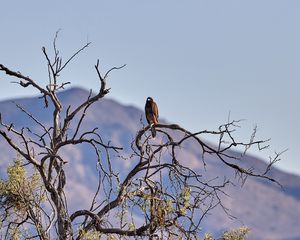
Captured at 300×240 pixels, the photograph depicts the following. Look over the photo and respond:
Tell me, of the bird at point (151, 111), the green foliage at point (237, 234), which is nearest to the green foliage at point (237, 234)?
the green foliage at point (237, 234)

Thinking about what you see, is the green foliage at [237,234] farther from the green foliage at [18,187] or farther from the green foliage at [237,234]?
the green foliage at [18,187]

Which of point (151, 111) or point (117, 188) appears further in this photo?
point (151, 111)

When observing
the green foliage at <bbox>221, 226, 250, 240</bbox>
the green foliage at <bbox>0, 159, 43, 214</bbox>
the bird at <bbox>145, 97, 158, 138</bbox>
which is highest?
the bird at <bbox>145, 97, 158, 138</bbox>

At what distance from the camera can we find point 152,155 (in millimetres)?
17375

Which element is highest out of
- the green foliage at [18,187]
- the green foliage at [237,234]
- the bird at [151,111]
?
the bird at [151,111]

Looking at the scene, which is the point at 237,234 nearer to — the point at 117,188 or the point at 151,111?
the point at 117,188

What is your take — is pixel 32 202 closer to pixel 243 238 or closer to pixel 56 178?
pixel 56 178

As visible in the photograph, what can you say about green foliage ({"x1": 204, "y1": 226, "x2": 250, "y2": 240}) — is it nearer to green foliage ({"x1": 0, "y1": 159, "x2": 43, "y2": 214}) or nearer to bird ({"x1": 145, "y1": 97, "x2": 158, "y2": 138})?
green foliage ({"x1": 0, "y1": 159, "x2": 43, "y2": 214})

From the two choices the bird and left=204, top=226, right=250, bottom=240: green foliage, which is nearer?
left=204, top=226, right=250, bottom=240: green foliage

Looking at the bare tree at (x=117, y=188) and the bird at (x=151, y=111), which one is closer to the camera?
the bare tree at (x=117, y=188)

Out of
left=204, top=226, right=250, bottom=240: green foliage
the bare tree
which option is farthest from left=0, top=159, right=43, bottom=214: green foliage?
left=204, top=226, right=250, bottom=240: green foliage

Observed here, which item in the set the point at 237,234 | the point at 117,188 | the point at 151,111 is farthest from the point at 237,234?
the point at 151,111

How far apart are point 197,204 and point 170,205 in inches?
29.9

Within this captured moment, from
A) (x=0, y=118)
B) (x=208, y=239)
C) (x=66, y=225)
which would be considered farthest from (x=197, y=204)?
(x=0, y=118)
